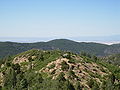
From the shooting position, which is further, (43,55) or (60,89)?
(43,55)

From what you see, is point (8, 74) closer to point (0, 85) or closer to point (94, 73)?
point (0, 85)

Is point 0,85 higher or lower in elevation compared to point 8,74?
lower

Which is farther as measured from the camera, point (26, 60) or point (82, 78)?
point (26, 60)

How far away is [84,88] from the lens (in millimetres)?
71625

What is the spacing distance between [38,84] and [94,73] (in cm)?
2708

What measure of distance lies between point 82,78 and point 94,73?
371 inches

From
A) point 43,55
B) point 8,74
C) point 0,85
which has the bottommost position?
point 0,85

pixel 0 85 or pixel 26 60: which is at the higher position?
pixel 26 60

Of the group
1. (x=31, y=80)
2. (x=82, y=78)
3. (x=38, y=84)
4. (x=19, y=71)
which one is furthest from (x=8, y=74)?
(x=82, y=78)

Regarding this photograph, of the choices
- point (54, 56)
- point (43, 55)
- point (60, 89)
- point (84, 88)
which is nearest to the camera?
point (60, 89)

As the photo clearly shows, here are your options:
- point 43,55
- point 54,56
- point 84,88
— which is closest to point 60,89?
point 84,88

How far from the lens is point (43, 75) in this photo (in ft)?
266

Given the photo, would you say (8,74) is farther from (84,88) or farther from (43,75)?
(84,88)

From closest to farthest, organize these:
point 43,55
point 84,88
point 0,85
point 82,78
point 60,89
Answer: point 60,89
point 84,88
point 82,78
point 0,85
point 43,55
